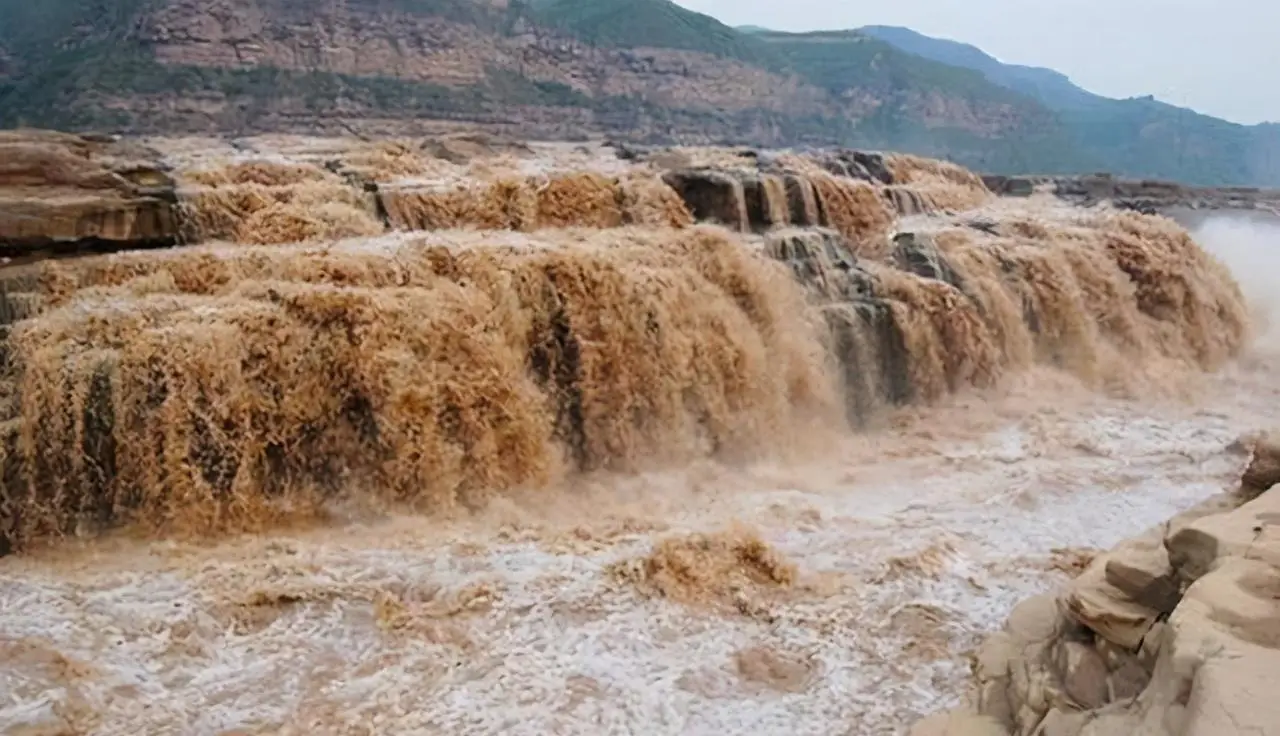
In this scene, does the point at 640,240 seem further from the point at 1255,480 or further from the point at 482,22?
the point at 482,22

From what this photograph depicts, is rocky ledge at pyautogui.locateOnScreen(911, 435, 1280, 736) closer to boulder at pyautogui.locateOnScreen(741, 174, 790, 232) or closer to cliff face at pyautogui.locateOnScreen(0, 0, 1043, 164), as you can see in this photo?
boulder at pyautogui.locateOnScreen(741, 174, 790, 232)

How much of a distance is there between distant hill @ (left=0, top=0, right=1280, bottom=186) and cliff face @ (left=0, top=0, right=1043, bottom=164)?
94 mm

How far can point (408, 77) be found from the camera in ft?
143

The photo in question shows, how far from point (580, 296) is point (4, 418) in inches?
153

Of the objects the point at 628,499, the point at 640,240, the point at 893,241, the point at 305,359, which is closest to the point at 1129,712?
the point at 628,499

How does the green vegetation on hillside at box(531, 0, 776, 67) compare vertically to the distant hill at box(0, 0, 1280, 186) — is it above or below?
above

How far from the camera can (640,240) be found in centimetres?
899

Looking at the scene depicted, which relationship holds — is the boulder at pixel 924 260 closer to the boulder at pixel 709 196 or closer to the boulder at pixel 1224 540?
the boulder at pixel 709 196

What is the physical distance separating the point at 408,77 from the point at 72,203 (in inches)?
1504

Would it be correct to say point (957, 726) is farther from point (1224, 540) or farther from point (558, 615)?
point (558, 615)

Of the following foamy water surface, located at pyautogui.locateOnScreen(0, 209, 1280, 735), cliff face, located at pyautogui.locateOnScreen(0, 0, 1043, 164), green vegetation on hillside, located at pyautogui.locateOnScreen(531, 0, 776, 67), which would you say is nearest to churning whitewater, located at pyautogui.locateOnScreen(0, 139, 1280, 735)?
foamy water surface, located at pyautogui.locateOnScreen(0, 209, 1280, 735)

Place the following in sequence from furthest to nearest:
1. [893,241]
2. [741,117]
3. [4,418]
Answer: [741,117] < [893,241] < [4,418]

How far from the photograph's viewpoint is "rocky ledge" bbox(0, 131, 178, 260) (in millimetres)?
7371

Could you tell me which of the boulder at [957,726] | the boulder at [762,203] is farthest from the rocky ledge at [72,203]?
the boulder at [957,726]
